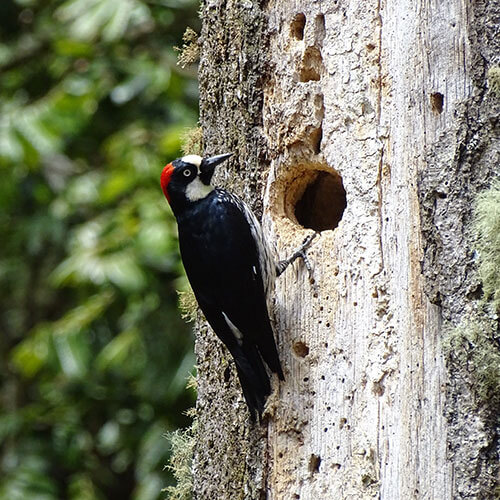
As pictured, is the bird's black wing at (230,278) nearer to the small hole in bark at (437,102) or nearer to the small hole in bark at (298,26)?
the small hole in bark at (298,26)

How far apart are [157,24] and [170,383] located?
7.21ft

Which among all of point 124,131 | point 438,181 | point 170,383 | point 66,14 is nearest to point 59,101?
point 124,131

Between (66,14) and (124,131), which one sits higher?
(66,14)

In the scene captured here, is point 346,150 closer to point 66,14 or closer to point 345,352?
point 345,352

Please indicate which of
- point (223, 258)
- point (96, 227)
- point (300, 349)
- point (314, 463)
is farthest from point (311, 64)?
point (96, 227)

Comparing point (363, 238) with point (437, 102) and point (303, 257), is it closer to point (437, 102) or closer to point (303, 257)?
point (303, 257)

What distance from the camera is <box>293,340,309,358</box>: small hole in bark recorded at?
9.08 ft

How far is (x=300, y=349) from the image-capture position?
278 centimetres

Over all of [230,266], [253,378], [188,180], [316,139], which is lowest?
[253,378]

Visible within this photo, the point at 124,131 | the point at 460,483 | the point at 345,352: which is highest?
the point at 124,131

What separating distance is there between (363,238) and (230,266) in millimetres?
567

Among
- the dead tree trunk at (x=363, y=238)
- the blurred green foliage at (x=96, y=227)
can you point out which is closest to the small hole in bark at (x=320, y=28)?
the dead tree trunk at (x=363, y=238)

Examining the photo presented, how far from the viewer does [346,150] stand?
107 inches

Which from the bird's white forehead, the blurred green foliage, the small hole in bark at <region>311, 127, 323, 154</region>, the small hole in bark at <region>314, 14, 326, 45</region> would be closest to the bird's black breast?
the bird's white forehead
